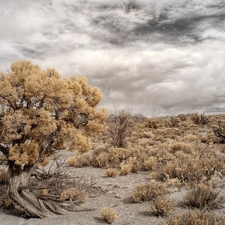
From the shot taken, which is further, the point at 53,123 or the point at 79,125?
the point at 79,125

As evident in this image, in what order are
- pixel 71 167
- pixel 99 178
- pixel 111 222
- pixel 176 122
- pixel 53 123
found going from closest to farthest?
pixel 111 222, pixel 53 123, pixel 99 178, pixel 71 167, pixel 176 122

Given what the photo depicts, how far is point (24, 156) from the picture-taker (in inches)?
295

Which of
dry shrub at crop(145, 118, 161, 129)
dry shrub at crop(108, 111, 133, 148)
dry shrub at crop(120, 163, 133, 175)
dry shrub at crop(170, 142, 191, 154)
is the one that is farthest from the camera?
dry shrub at crop(145, 118, 161, 129)

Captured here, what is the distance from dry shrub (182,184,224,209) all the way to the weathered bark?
359 cm

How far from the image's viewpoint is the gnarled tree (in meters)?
7.39

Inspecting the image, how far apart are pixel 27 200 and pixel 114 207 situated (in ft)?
8.42

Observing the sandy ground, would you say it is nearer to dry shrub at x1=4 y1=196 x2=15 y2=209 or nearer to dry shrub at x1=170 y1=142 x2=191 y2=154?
dry shrub at x1=4 y1=196 x2=15 y2=209

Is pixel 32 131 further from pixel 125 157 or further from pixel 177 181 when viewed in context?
pixel 125 157

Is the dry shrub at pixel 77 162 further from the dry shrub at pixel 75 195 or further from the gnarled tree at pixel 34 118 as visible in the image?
the gnarled tree at pixel 34 118

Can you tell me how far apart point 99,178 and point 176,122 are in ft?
90.7

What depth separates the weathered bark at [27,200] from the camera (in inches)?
297

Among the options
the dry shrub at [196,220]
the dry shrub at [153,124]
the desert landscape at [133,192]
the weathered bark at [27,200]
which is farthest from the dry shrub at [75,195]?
the dry shrub at [153,124]

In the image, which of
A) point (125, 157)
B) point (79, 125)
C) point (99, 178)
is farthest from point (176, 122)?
point (79, 125)

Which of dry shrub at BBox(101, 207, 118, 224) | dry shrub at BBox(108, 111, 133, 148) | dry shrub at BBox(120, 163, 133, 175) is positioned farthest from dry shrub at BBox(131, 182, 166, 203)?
dry shrub at BBox(108, 111, 133, 148)
